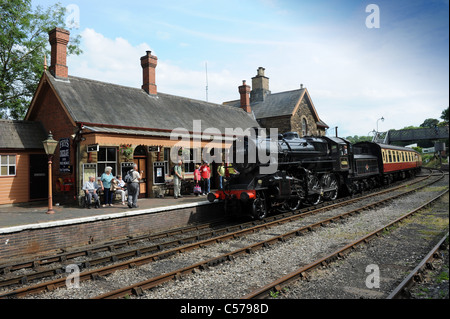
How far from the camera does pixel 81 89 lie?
579 inches

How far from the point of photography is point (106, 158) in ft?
44.3

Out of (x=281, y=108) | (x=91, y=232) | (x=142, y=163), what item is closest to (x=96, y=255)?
(x=91, y=232)

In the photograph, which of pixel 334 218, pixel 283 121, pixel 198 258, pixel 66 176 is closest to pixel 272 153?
pixel 334 218

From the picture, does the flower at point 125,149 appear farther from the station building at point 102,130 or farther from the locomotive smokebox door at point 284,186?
the locomotive smokebox door at point 284,186

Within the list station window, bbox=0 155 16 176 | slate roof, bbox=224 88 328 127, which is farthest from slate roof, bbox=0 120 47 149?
slate roof, bbox=224 88 328 127

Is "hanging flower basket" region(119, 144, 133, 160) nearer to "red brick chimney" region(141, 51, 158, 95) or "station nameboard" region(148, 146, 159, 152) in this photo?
"station nameboard" region(148, 146, 159, 152)

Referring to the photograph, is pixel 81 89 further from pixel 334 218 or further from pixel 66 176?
pixel 334 218

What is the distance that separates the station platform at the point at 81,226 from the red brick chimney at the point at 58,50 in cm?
753

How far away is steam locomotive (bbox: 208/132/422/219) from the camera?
10.5 metres

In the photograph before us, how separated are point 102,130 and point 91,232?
4.99 m

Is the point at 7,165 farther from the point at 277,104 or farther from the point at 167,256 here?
the point at 277,104

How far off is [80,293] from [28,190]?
407 inches

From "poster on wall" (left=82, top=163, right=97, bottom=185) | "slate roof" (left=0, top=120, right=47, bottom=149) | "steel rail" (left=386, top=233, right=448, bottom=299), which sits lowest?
"steel rail" (left=386, top=233, right=448, bottom=299)

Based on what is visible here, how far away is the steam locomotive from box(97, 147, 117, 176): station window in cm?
552
